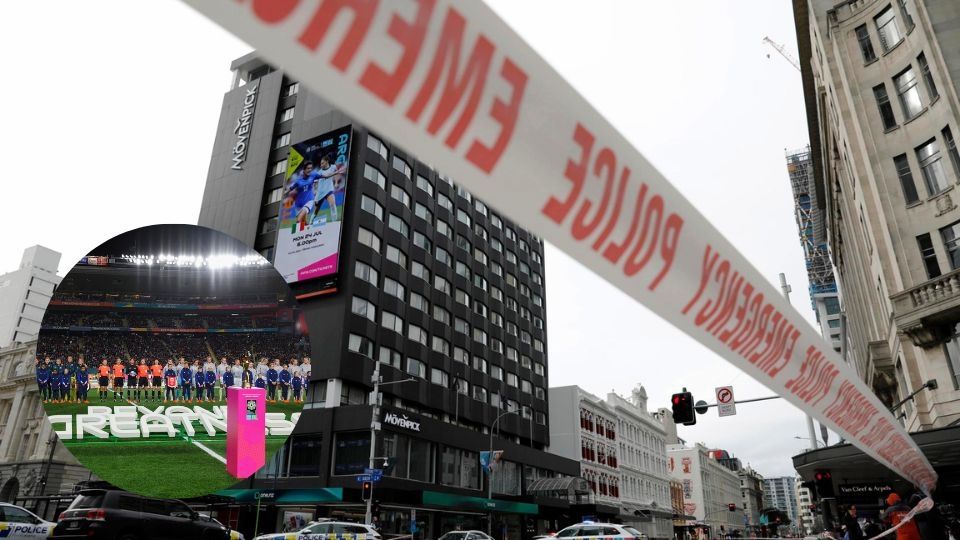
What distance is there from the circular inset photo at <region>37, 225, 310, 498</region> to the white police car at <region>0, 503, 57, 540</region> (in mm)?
15133

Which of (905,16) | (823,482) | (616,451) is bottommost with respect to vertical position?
(823,482)

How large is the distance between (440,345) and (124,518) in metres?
37.5

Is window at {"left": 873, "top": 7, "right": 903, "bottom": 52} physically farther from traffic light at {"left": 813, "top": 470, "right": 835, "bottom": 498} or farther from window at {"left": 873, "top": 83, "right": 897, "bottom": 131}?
traffic light at {"left": 813, "top": 470, "right": 835, "bottom": 498}

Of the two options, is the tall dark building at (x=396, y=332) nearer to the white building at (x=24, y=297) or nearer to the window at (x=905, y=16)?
the window at (x=905, y=16)

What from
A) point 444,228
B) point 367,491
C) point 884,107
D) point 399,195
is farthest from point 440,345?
point 884,107

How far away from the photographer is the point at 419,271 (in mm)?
51719

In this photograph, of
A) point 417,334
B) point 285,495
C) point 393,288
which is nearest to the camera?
point 285,495

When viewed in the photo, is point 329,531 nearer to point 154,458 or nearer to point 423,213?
point 154,458

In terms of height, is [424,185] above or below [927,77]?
above

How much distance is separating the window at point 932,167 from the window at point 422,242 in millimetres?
36886

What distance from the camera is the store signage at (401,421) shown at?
39.4 meters

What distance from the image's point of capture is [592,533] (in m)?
22.1

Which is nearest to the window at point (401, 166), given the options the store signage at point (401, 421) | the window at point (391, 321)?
the window at point (391, 321)

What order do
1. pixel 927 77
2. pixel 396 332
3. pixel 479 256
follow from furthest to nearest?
1. pixel 479 256
2. pixel 396 332
3. pixel 927 77
